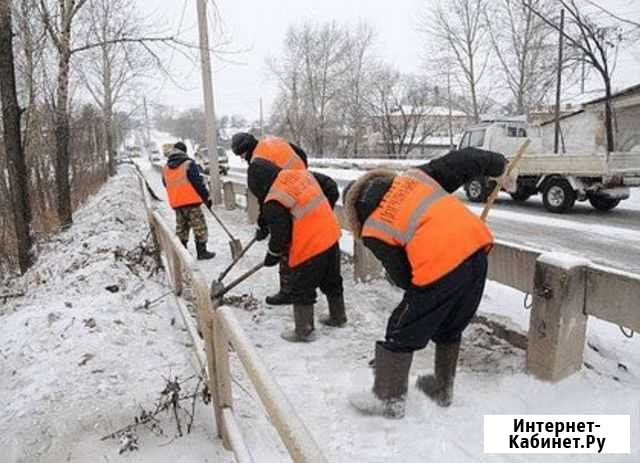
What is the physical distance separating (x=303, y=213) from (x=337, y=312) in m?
1.00

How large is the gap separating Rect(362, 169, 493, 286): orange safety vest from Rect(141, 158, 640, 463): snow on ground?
89cm

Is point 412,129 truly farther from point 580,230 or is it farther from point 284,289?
point 284,289

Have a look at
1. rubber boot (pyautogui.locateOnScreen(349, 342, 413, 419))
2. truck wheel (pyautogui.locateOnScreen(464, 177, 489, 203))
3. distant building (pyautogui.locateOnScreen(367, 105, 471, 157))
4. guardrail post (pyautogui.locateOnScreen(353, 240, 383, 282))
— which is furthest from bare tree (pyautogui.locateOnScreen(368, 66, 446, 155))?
rubber boot (pyautogui.locateOnScreen(349, 342, 413, 419))

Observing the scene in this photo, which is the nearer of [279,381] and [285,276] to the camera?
[279,381]

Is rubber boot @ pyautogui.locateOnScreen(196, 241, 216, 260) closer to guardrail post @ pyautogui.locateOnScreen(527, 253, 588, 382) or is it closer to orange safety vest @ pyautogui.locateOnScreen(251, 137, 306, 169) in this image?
orange safety vest @ pyautogui.locateOnScreen(251, 137, 306, 169)

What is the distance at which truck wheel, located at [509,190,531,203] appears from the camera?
13.3 meters

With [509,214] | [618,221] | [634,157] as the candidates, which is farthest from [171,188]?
[634,157]

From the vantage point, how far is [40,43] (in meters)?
12.5

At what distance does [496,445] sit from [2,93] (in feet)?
30.0

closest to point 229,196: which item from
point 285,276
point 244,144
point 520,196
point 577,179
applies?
point 244,144

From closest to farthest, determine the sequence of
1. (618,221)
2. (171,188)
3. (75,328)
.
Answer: (75,328), (171,188), (618,221)

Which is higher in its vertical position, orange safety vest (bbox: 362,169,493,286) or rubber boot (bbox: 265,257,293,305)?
orange safety vest (bbox: 362,169,493,286)

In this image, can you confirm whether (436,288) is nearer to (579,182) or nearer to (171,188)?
(171,188)

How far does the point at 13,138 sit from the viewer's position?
8.72m
